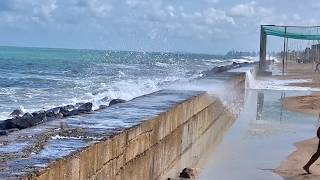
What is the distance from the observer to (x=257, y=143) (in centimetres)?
1193

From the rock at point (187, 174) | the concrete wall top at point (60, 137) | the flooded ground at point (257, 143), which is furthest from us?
the flooded ground at point (257, 143)

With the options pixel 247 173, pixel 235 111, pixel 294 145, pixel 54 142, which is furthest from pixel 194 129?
pixel 235 111

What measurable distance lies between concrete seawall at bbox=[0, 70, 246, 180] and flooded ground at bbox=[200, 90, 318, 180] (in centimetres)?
60

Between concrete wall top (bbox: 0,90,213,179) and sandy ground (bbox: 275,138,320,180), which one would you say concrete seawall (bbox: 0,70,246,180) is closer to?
concrete wall top (bbox: 0,90,213,179)

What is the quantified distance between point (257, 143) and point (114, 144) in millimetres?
6995

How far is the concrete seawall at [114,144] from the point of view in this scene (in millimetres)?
4328

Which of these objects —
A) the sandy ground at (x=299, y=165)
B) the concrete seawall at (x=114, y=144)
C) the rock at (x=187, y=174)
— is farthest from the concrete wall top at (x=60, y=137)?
the sandy ground at (x=299, y=165)

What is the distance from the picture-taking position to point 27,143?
16.3 feet

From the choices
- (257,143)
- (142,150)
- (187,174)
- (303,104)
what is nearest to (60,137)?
(142,150)

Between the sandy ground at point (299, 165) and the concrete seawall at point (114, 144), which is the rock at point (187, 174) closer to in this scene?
the concrete seawall at point (114, 144)

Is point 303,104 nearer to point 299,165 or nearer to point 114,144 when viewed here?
point 299,165

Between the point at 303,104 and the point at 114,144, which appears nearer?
the point at 114,144

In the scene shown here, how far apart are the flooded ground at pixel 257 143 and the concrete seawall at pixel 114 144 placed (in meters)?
0.60

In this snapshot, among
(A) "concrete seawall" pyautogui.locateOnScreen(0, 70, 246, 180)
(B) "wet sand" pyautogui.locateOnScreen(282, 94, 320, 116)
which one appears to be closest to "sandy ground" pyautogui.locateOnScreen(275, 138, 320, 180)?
(A) "concrete seawall" pyautogui.locateOnScreen(0, 70, 246, 180)
